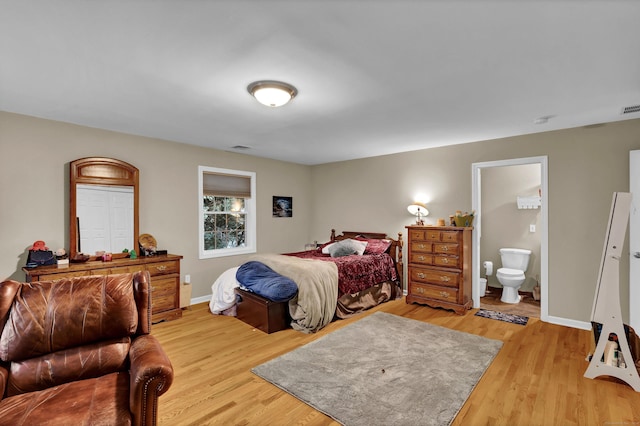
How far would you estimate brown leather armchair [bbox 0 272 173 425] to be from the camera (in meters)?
1.50

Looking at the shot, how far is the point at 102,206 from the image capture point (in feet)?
12.8

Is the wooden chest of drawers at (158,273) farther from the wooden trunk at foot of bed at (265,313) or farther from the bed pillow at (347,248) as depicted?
the bed pillow at (347,248)

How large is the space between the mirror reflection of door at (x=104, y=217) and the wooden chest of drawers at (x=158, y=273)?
0.27 metres

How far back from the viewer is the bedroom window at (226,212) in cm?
507

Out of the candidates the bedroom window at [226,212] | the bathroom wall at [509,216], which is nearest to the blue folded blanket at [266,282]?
the bedroom window at [226,212]

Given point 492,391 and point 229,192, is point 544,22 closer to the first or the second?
point 492,391

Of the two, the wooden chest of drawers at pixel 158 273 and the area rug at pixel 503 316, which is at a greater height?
the wooden chest of drawers at pixel 158 273

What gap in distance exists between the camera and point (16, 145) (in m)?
3.34

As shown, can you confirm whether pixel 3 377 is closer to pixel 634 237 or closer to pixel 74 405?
pixel 74 405

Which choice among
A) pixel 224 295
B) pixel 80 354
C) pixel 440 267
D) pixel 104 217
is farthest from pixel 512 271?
pixel 104 217

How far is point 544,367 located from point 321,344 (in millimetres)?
2104

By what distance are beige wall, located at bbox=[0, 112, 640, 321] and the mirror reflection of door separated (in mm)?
176

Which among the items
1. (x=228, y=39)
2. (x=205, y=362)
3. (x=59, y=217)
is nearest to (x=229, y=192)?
(x=59, y=217)

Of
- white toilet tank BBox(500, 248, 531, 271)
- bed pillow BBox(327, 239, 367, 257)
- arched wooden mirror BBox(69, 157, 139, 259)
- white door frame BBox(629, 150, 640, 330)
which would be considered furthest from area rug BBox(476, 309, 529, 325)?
arched wooden mirror BBox(69, 157, 139, 259)
